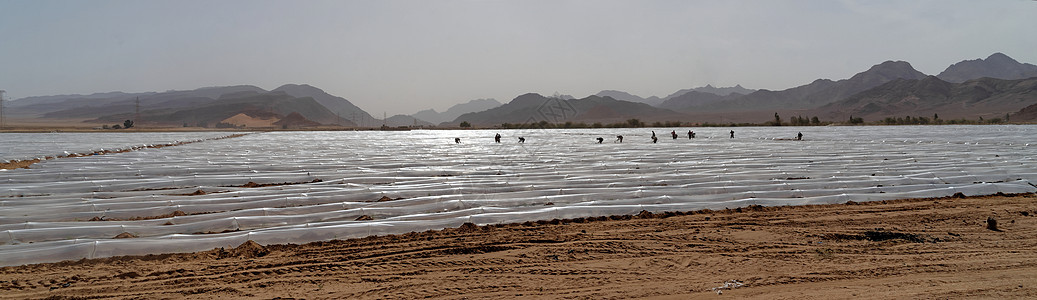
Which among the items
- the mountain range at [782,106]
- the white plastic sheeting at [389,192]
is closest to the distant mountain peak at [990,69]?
the mountain range at [782,106]

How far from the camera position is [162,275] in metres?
4.46

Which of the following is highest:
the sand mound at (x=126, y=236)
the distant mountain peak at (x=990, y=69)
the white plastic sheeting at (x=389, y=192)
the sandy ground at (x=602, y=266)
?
the distant mountain peak at (x=990, y=69)

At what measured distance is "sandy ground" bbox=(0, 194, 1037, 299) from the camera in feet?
13.3

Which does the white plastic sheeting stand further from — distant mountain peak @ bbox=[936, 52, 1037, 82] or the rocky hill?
distant mountain peak @ bbox=[936, 52, 1037, 82]

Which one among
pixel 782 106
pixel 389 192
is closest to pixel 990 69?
pixel 782 106

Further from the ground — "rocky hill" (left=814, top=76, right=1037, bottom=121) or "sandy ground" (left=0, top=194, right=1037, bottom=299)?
"rocky hill" (left=814, top=76, right=1037, bottom=121)

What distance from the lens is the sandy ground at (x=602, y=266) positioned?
406cm

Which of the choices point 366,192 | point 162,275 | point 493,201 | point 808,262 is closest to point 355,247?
point 162,275

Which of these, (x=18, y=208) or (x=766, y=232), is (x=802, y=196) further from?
(x=18, y=208)

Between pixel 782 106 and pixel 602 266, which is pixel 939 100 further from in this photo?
pixel 602 266

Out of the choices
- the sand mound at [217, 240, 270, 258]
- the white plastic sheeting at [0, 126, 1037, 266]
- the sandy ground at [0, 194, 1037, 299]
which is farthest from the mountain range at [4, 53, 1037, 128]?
the sand mound at [217, 240, 270, 258]

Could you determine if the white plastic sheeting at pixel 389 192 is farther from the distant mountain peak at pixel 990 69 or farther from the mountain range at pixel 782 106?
the distant mountain peak at pixel 990 69

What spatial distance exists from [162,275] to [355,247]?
63.1 inches

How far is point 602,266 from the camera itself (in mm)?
4703
